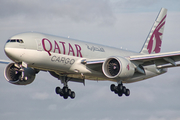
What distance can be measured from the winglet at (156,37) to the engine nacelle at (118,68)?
11.3 m

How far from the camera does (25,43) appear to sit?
122 feet

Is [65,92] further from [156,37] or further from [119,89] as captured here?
[156,37]

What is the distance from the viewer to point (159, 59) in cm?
4162

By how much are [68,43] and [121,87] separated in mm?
8210

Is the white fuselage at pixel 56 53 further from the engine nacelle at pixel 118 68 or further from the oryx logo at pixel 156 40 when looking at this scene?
the oryx logo at pixel 156 40

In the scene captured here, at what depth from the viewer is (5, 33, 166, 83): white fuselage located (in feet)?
121

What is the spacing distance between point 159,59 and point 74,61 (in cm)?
858

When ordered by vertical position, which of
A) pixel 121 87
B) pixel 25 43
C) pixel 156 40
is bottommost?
pixel 121 87

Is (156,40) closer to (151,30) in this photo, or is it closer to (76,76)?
(151,30)

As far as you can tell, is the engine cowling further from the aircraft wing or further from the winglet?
the winglet

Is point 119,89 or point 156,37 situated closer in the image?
point 119,89

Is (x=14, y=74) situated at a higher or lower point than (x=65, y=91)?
higher

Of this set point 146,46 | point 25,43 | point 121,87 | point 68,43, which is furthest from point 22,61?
point 146,46

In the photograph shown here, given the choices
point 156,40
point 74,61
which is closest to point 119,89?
point 74,61
